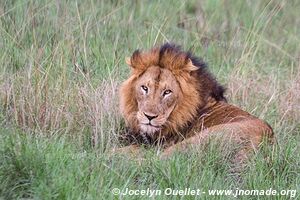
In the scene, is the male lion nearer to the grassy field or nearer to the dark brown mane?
the dark brown mane

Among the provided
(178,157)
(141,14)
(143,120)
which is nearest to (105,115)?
(143,120)

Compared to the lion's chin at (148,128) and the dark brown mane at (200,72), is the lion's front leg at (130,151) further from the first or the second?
the dark brown mane at (200,72)

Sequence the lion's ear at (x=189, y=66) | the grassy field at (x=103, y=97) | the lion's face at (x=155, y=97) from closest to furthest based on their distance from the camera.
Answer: the grassy field at (x=103, y=97) < the lion's face at (x=155, y=97) < the lion's ear at (x=189, y=66)

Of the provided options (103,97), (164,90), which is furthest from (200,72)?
(103,97)

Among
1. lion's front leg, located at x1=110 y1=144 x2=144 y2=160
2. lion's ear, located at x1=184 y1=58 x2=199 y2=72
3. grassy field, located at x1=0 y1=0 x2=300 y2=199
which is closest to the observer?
grassy field, located at x1=0 y1=0 x2=300 y2=199

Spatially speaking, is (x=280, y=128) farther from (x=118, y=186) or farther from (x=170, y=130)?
(x=118, y=186)

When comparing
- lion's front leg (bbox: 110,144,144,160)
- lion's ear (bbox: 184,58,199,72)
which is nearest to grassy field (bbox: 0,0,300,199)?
lion's front leg (bbox: 110,144,144,160)

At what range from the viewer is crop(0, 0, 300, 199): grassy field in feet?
19.4

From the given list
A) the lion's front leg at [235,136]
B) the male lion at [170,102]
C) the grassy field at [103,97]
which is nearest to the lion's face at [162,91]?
the male lion at [170,102]

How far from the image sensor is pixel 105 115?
7.23 m

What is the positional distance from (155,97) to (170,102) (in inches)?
5.8

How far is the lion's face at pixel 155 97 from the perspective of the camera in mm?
7117

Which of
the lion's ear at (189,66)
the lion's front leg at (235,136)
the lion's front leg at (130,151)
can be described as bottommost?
the lion's front leg at (130,151)

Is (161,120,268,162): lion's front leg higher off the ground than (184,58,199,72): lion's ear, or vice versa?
(184,58,199,72): lion's ear
